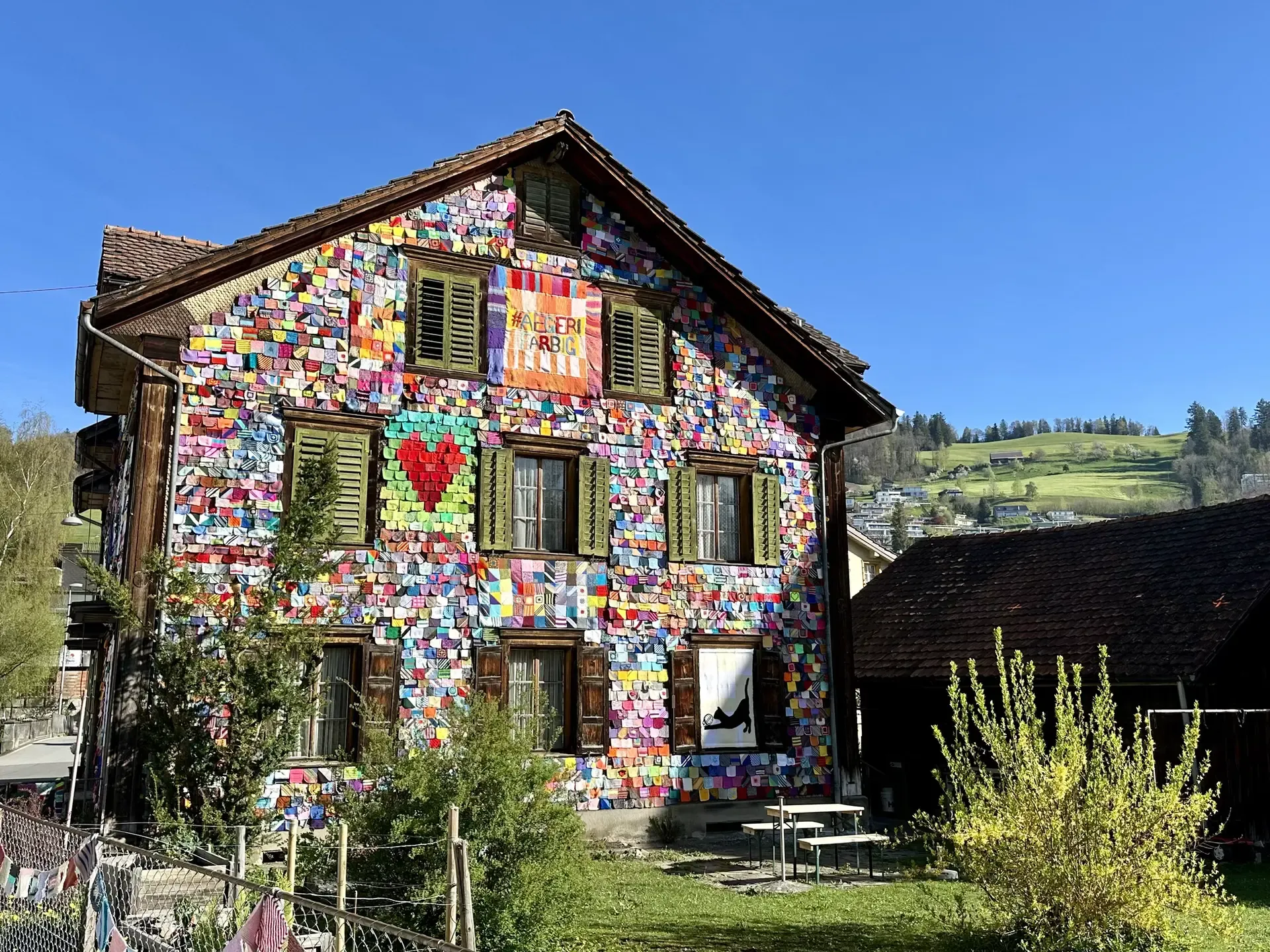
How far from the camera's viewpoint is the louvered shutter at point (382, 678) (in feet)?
50.2

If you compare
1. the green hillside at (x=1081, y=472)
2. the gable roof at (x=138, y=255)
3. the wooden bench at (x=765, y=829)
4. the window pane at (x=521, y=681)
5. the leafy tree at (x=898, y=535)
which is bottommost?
the wooden bench at (x=765, y=829)

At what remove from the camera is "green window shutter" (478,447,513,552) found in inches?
652

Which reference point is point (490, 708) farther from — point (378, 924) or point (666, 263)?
point (666, 263)

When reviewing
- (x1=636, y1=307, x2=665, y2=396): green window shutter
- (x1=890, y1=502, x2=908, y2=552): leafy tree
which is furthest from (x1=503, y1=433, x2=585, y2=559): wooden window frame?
(x1=890, y1=502, x2=908, y2=552): leafy tree

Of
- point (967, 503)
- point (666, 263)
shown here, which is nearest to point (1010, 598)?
point (666, 263)

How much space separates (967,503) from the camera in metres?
140

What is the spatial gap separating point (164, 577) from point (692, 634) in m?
8.07

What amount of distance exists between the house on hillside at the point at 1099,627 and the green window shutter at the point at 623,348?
298 inches

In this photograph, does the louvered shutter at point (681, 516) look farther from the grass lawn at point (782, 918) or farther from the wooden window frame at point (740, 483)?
the grass lawn at point (782, 918)

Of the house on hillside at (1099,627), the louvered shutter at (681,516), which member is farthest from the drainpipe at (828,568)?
the louvered shutter at (681,516)

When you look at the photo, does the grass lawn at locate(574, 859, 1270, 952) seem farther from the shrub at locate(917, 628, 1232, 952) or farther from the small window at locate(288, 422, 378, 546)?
the small window at locate(288, 422, 378, 546)

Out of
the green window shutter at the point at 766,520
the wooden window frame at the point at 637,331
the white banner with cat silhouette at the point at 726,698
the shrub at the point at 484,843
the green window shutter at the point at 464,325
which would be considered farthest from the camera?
the green window shutter at the point at 766,520

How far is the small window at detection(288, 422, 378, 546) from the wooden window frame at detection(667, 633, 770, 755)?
5414 millimetres

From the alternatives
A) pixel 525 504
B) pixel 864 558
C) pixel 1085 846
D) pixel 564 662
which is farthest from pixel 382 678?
pixel 864 558
